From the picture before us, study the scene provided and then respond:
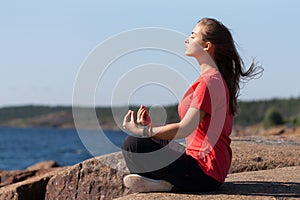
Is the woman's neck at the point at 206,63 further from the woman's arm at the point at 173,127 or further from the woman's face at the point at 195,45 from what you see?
the woman's arm at the point at 173,127

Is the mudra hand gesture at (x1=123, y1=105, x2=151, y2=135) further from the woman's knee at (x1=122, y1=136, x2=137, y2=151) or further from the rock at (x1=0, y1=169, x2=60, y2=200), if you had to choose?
the rock at (x1=0, y1=169, x2=60, y2=200)

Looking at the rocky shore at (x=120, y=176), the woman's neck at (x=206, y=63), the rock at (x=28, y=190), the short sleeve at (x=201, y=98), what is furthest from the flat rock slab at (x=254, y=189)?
the rock at (x=28, y=190)

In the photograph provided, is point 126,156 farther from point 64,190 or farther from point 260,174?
point 64,190

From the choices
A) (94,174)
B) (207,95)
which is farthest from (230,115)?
(94,174)

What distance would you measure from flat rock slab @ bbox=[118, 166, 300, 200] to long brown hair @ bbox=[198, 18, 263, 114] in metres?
0.71

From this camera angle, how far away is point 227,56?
6215 mm

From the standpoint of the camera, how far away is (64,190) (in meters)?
8.54

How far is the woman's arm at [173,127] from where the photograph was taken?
19.3 ft

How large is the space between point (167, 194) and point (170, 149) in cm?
40

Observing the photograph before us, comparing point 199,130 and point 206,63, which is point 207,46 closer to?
point 206,63

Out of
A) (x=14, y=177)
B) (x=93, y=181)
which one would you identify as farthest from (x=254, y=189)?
(x=14, y=177)

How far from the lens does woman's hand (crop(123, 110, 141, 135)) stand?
5.96 metres

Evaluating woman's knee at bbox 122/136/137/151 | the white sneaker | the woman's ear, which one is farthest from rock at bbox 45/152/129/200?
the woman's ear

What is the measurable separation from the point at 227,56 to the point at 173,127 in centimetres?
82
